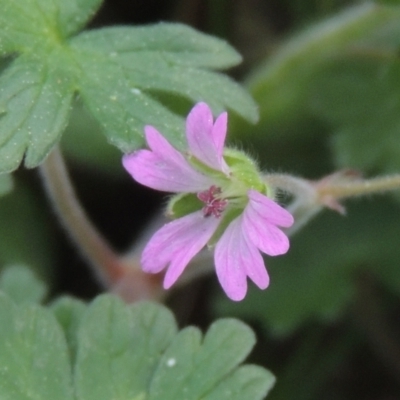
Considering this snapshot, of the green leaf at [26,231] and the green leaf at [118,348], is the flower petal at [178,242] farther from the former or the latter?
the green leaf at [26,231]

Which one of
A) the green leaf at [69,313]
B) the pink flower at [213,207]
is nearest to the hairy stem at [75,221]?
the green leaf at [69,313]


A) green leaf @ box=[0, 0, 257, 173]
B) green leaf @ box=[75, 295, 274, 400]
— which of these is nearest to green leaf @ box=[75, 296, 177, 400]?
green leaf @ box=[75, 295, 274, 400]

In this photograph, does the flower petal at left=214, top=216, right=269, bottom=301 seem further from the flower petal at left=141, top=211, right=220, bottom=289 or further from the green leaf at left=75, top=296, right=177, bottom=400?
the green leaf at left=75, top=296, right=177, bottom=400

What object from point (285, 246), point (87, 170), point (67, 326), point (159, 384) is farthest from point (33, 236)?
point (285, 246)

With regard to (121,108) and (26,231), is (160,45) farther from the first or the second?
(26,231)

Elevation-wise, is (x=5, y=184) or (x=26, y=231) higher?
(x=5, y=184)

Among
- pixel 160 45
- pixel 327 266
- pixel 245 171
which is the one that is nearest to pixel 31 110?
pixel 160 45

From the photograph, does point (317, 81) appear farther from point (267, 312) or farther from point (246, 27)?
point (267, 312)
